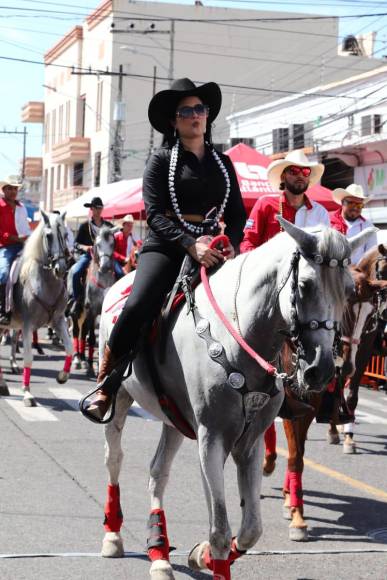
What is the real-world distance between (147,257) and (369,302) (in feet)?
16.5

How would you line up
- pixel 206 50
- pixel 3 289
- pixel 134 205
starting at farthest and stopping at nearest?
pixel 206 50 → pixel 134 205 → pixel 3 289

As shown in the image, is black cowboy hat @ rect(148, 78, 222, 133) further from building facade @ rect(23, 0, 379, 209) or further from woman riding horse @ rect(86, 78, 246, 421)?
building facade @ rect(23, 0, 379, 209)

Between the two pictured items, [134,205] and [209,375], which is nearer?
[209,375]

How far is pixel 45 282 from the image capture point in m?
14.5

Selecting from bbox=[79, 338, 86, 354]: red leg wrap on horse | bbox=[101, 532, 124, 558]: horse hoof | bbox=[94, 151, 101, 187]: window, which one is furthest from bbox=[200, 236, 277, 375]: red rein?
bbox=[94, 151, 101, 187]: window

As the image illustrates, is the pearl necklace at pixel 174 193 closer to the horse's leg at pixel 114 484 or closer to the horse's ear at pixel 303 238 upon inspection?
the horse's ear at pixel 303 238

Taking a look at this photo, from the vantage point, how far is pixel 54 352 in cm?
2097

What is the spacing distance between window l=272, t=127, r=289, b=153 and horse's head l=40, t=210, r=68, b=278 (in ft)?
86.3

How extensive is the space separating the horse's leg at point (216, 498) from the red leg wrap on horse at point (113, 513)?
1.28m

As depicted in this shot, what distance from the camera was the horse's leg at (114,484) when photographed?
6.56 meters

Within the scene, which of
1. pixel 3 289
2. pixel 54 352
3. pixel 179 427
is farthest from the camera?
pixel 54 352

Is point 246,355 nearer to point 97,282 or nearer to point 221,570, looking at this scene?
point 221,570

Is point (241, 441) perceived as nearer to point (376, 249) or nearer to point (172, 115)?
point (172, 115)

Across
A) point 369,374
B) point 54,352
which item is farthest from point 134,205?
point 369,374
